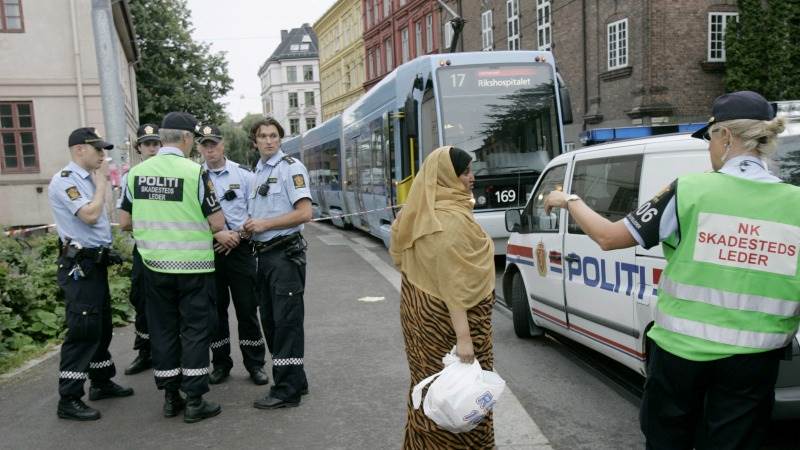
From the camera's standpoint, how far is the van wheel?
6.42 m

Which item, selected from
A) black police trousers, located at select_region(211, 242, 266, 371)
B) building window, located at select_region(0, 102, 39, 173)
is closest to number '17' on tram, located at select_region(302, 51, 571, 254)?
black police trousers, located at select_region(211, 242, 266, 371)

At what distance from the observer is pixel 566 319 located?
5.51 meters

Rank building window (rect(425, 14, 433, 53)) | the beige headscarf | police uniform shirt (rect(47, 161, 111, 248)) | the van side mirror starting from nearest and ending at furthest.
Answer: the beige headscarf
police uniform shirt (rect(47, 161, 111, 248))
the van side mirror
building window (rect(425, 14, 433, 53))

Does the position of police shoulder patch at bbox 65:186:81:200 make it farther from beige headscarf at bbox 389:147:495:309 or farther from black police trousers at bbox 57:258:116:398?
beige headscarf at bbox 389:147:495:309

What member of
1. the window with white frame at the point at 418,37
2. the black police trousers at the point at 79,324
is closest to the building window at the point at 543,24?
the window with white frame at the point at 418,37

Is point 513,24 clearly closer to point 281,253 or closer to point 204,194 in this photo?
point 281,253

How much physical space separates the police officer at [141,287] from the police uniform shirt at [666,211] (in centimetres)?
377

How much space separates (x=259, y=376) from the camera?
208 inches

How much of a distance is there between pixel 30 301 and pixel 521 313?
16.5 ft

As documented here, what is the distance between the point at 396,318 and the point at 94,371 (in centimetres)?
339

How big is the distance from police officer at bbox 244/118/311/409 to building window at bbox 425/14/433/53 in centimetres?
3931

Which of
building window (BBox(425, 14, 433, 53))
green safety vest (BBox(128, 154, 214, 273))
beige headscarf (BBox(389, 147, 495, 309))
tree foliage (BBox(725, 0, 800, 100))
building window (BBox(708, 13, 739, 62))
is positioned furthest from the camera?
building window (BBox(425, 14, 433, 53))

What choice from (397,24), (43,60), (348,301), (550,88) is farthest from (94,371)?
(397,24)

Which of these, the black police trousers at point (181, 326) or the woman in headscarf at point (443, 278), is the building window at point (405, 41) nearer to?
the black police trousers at point (181, 326)
